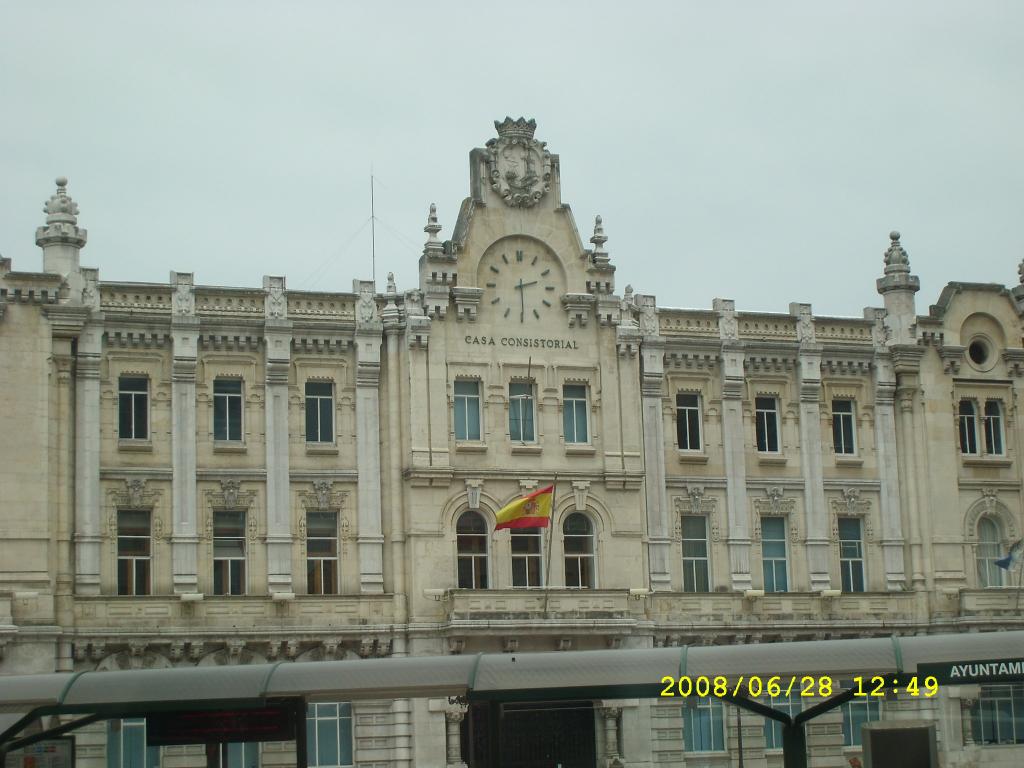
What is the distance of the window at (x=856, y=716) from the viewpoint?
5915 cm

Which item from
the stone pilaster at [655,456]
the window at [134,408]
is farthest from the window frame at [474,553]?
the window at [134,408]

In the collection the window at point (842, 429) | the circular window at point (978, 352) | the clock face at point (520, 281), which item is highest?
the clock face at point (520, 281)

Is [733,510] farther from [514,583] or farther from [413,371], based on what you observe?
[413,371]

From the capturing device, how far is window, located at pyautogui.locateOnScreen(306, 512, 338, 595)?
56062 millimetres

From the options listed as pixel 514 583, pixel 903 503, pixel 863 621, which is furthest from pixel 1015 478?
pixel 514 583

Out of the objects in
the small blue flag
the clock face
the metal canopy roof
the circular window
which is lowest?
the metal canopy roof

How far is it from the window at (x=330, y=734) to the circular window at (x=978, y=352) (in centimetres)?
2697

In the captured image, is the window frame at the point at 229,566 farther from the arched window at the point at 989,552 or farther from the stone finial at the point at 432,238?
the arched window at the point at 989,552

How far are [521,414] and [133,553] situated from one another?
13533 mm

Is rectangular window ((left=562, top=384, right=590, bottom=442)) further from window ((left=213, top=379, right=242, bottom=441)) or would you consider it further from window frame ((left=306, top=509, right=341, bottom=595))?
window ((left=213, top=379, right=242, bottom=441))

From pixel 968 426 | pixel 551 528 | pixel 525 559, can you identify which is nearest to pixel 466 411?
pixel 551 528

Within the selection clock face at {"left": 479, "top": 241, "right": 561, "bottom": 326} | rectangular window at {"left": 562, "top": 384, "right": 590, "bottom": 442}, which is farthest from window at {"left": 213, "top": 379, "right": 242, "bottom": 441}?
rectangular window at {"left": 562, "top": 384, "right": 590, "bottom": 442}

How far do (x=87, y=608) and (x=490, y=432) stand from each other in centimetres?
1417

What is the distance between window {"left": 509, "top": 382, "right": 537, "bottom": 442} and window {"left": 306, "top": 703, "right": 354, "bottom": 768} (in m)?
10.6
